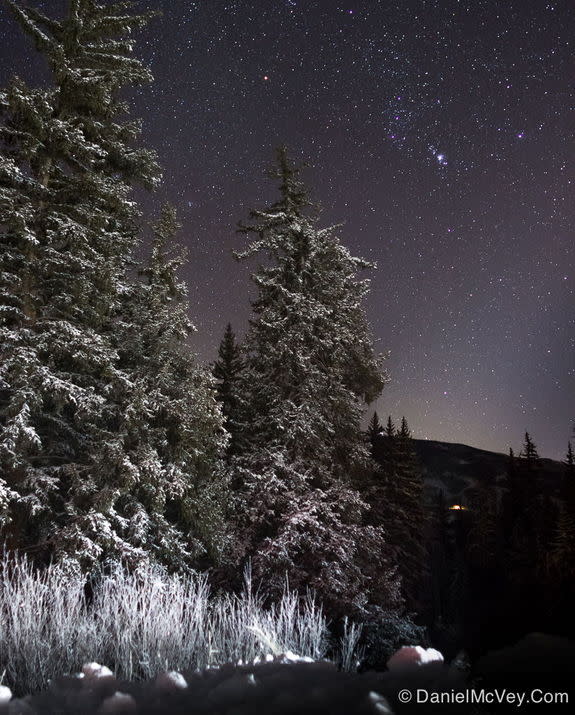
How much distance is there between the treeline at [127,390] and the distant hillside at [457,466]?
353 feet

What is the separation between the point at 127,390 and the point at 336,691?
10516mm

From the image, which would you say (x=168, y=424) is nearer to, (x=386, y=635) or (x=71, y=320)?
(x=71, y=320)

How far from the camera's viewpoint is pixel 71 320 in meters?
12.6

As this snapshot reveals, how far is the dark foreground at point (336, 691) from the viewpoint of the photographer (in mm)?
2746

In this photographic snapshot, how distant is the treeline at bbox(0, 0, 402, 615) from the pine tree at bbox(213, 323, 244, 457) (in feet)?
3.12

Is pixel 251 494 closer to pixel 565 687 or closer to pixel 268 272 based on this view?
pixel 268 272

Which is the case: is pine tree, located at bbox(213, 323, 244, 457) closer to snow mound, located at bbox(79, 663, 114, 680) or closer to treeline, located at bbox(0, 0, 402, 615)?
treeline, located at bbox(0, 0, 402, 615)

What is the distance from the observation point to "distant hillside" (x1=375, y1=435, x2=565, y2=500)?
126m

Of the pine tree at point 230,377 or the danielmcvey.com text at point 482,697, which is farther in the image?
the pine tree at point 230,377

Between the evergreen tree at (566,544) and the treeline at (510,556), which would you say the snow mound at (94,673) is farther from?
the evergreen tree at (566,544)

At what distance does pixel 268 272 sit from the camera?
17.5m

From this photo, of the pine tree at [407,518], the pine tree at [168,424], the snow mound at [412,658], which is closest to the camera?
the snow mound at [412,658]

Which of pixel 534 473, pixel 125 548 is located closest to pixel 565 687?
pixel 125 548

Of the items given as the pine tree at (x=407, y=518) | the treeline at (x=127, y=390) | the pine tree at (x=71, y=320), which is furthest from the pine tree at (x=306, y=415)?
the pine tree at (x=407, y=518)
